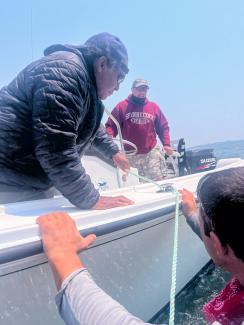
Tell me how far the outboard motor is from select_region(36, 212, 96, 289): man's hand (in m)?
4.61

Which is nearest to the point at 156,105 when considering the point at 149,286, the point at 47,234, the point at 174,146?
the point at 174,146

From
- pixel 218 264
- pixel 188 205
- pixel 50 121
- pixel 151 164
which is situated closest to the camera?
pixel 218 264

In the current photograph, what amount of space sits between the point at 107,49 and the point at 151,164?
3306mm

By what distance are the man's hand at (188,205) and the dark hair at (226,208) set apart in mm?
1398

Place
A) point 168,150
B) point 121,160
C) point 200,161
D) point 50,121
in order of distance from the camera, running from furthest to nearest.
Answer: point 200,161 < point 168,150 < point 121,160 < point 50,121

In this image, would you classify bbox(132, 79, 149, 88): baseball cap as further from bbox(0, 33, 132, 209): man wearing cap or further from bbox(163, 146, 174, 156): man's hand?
bbox(0, 33, 132, 209): man wearing cap

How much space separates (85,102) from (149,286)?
4.94 feet

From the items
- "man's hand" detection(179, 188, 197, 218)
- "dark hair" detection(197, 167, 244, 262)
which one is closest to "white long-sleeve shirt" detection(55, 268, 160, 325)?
"dark hair" detection(197, 167, 244, 262)

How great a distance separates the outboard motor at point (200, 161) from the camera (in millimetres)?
6109

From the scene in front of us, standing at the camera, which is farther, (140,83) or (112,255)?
(140,83)

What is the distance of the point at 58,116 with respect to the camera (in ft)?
6.09

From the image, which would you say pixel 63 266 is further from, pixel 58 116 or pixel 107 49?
pixel 107 49

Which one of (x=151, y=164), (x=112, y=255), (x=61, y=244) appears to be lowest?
(x=151, y=164)

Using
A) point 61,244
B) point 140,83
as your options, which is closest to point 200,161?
point 140,83
